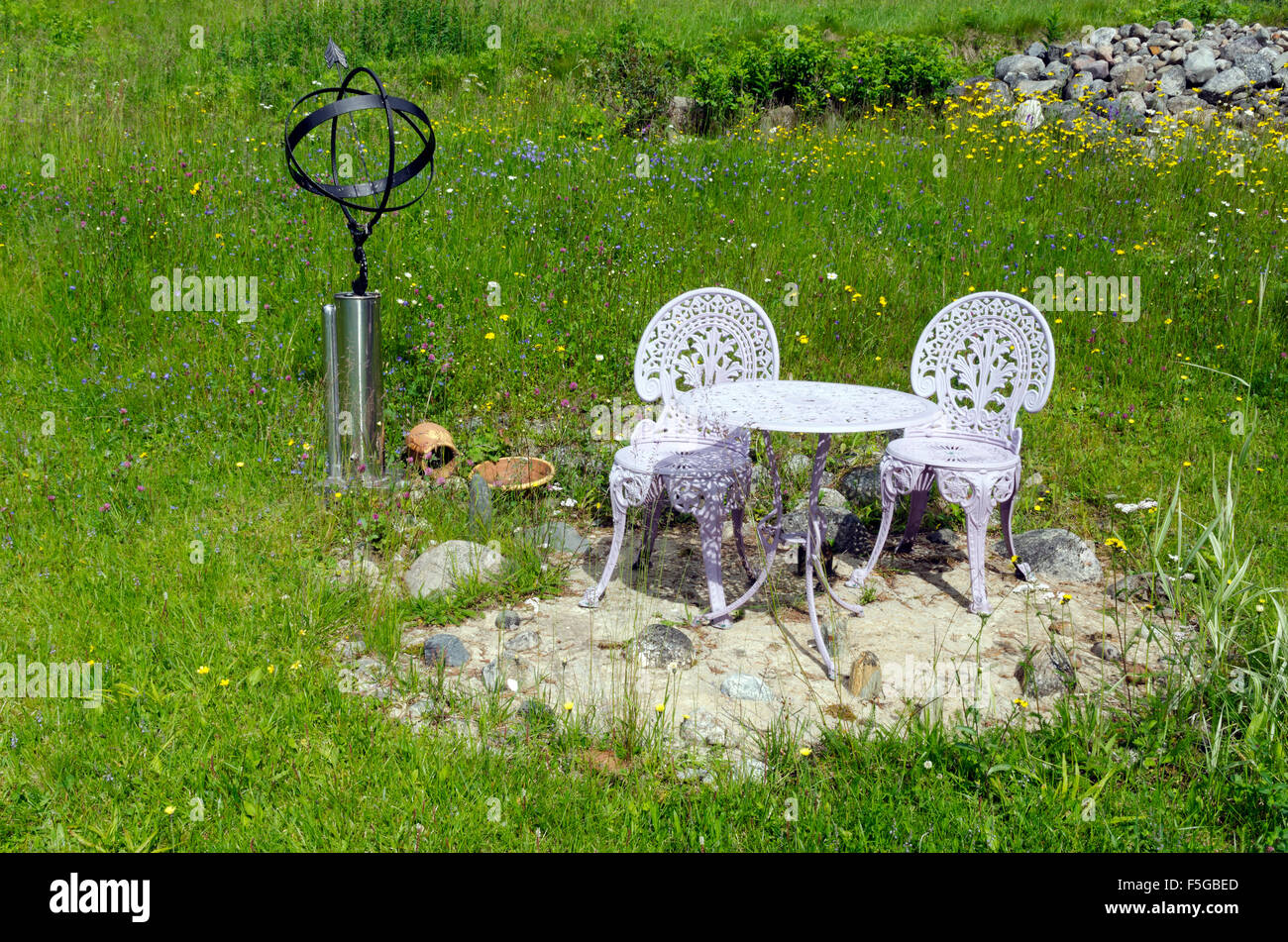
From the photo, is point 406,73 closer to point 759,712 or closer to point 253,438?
point 253,438

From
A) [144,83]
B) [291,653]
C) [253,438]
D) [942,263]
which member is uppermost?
[144,83]

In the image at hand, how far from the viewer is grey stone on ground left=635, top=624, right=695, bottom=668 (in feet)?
12.3

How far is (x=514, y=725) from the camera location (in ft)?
10.7

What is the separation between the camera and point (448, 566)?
4305mm

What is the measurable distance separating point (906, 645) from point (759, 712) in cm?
89

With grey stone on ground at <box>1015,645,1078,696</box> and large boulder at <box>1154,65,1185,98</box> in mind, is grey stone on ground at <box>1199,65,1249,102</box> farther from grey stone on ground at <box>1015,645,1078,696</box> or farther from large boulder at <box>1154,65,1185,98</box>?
grey stone on ground at <box>1015,645,1078,696</box>

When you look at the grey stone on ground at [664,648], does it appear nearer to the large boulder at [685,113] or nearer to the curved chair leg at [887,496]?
the curved chair leg at [887,496]

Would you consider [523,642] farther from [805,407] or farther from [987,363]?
[987,363]

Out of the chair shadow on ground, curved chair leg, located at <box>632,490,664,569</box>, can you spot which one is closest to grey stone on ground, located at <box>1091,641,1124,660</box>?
the chair shadow on ground

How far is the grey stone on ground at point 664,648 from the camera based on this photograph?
3756 millimetres

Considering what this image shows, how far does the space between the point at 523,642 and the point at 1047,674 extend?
199 centimetres

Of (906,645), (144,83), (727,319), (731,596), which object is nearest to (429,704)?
(731,596)

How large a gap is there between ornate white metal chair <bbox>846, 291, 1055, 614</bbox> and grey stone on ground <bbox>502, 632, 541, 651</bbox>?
159cm

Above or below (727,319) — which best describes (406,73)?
above
